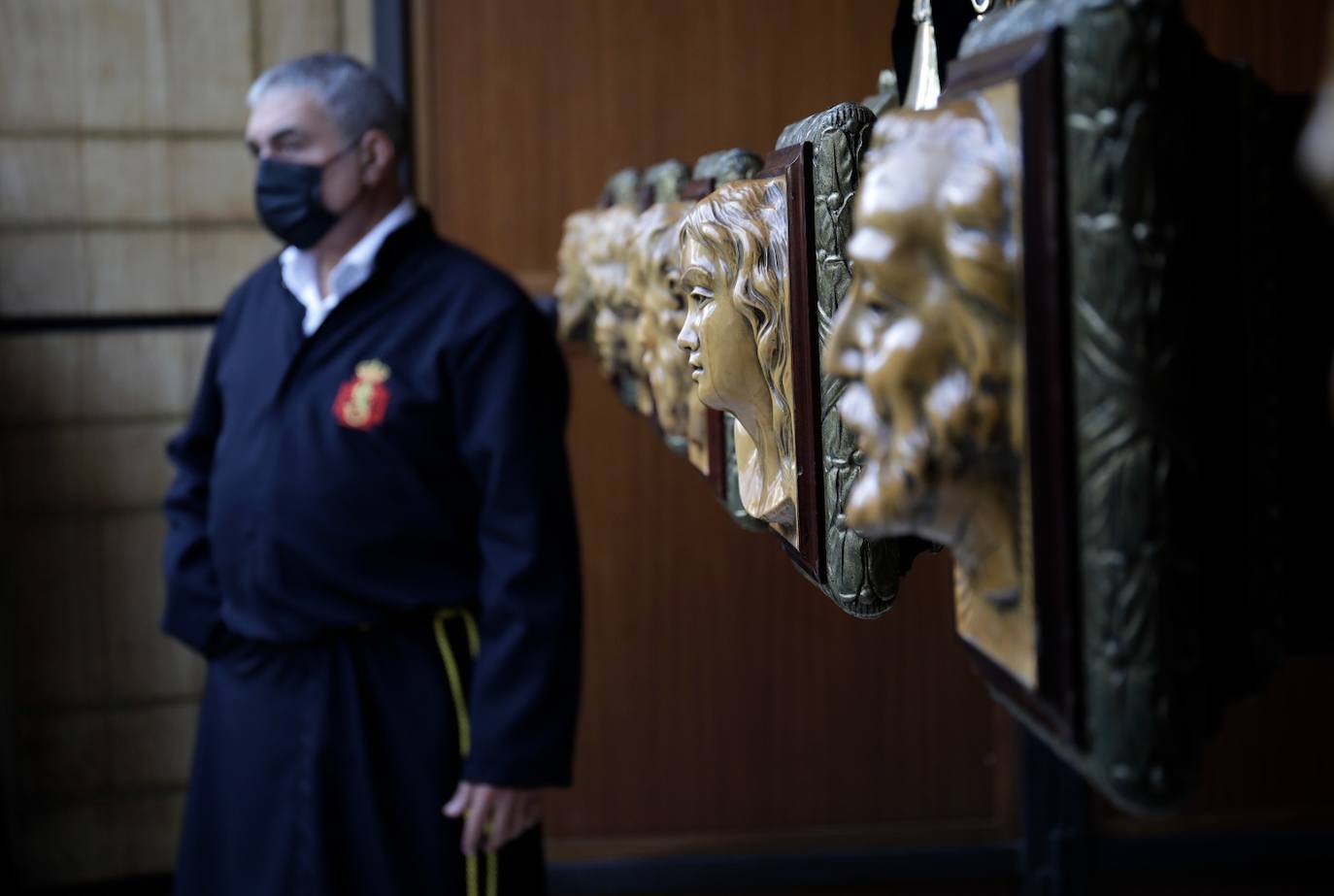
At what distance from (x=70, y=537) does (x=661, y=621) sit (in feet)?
3.18

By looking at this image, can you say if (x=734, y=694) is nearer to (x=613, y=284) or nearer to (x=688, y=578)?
(x=688, y=578)

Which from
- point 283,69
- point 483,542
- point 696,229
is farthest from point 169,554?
point 696,229

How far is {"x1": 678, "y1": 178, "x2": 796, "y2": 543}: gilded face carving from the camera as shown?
606 millimetres

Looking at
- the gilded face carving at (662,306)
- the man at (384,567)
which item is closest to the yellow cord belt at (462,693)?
the man at (384,567)

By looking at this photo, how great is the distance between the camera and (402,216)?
1690 mm

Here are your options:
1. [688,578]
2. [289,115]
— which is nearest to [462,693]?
[289,115]

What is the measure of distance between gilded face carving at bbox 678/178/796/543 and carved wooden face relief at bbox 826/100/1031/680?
0.64ft

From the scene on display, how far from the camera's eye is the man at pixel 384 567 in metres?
1.55

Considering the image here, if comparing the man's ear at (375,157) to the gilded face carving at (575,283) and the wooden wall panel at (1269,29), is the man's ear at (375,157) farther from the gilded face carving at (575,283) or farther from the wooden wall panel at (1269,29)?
the wooden wall panel at (1269,29)

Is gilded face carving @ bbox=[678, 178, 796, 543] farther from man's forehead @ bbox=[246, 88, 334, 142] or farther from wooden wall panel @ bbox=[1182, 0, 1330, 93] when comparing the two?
wooden wall panel @ bbox=[1182, 0, 1330, 93]

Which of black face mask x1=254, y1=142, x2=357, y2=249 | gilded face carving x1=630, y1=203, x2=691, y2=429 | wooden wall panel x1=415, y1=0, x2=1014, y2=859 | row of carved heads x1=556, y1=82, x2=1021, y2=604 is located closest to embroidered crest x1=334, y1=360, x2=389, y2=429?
black face mask x1=254, y1=142, x2=357, y2=249

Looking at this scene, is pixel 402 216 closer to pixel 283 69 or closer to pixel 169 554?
pixel 283 69

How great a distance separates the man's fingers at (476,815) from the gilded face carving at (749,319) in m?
0.97

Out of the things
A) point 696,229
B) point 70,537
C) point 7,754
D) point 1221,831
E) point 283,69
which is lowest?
point 1221,831
